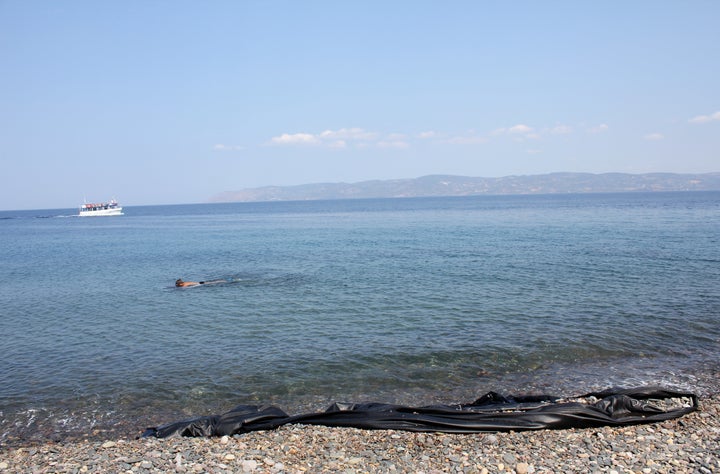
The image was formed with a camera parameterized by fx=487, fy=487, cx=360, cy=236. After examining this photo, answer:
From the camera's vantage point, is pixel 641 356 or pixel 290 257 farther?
pixel 290 257

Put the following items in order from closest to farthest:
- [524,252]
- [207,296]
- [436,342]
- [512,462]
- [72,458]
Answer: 1. [512,462]
2. [72,458]
3. [436,342]
4. [207,296]
5. [524,252]

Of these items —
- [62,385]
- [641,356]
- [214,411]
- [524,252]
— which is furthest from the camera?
[524,252]

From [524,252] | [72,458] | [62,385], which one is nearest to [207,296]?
[62,385]

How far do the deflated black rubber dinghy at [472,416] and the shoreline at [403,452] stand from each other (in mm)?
175

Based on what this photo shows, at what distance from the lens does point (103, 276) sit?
3634 cm

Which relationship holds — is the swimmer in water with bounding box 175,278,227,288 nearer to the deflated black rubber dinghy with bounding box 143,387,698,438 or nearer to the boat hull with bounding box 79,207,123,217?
the deflated black rubber dinghy with bounding box 143,387,698,438

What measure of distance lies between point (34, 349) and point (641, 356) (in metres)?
21.5

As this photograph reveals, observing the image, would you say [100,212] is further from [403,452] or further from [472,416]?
[403,452]

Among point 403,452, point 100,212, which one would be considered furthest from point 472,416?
point 100,212

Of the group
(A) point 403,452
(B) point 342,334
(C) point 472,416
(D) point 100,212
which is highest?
(D) point 100,212

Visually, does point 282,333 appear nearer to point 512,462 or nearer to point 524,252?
point 512,462

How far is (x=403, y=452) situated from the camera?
912 centimetres

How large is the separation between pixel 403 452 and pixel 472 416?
1934mm

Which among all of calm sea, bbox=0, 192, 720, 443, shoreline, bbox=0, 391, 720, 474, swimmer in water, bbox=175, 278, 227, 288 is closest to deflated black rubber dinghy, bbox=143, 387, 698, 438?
shoreline, bbox=0, 391, 720, 474
